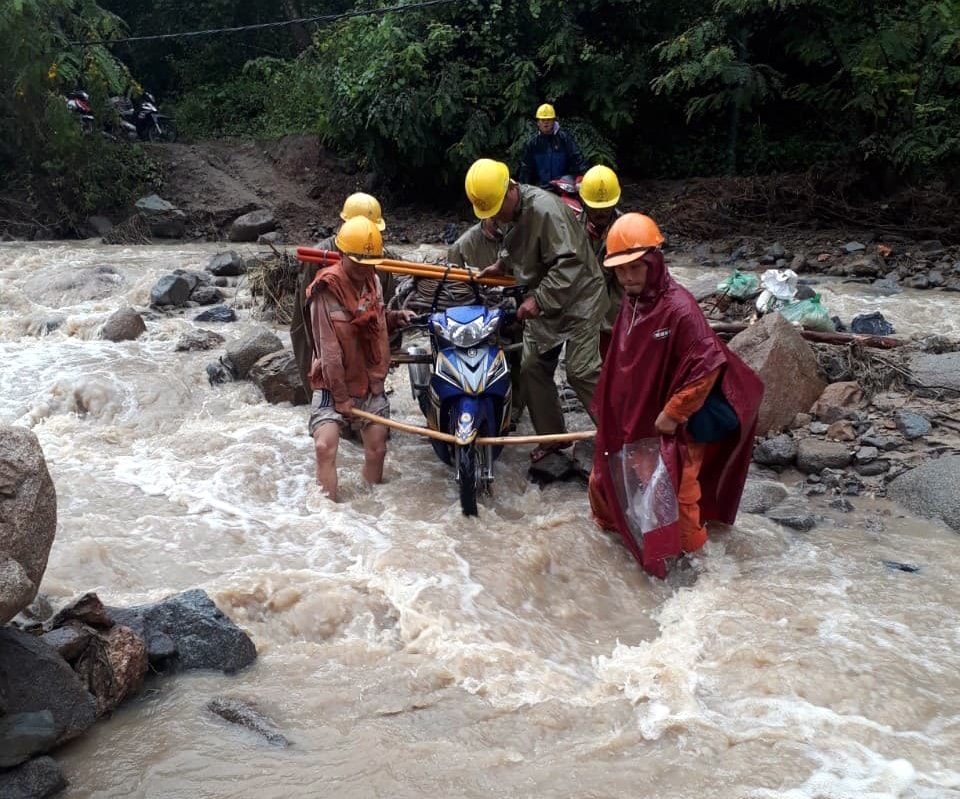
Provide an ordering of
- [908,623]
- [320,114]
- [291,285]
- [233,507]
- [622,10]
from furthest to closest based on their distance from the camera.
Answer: [320,114] → [622,10] → [291,285] → [233,507] → [908,623]

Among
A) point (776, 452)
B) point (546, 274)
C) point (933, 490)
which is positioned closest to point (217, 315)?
point (546, 274)

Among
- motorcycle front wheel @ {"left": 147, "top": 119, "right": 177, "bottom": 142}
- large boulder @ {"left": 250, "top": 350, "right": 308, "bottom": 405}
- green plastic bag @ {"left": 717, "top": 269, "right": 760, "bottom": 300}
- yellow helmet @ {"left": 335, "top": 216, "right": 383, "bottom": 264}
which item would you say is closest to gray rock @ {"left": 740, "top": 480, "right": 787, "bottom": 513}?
yellow helmet @ {"left": 335, "top": 216, "right": 383, "bottom": 264}

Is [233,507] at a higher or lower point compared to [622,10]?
lower

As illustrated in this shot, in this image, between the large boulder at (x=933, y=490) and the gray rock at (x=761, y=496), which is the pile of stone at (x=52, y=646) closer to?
the gray rock at (x=761, y=496)

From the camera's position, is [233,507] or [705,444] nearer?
[705,444]

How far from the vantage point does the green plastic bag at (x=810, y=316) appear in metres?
8.13

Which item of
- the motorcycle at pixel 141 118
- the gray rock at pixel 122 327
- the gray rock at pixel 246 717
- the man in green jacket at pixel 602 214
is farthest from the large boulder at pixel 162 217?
the gray rock at pixel 246 717

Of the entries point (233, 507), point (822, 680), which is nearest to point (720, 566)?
point (822, 680)

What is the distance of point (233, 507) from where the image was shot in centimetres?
593

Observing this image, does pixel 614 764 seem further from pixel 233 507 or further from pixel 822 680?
pixel 233 507

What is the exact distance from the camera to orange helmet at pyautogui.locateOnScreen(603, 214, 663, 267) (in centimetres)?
438

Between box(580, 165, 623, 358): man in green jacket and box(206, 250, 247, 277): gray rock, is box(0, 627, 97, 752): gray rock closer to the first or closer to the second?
box(580, 165, 623, 358): man in green jacket

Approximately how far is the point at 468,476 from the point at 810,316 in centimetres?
421

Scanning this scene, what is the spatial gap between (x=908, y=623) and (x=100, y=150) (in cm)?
1627
